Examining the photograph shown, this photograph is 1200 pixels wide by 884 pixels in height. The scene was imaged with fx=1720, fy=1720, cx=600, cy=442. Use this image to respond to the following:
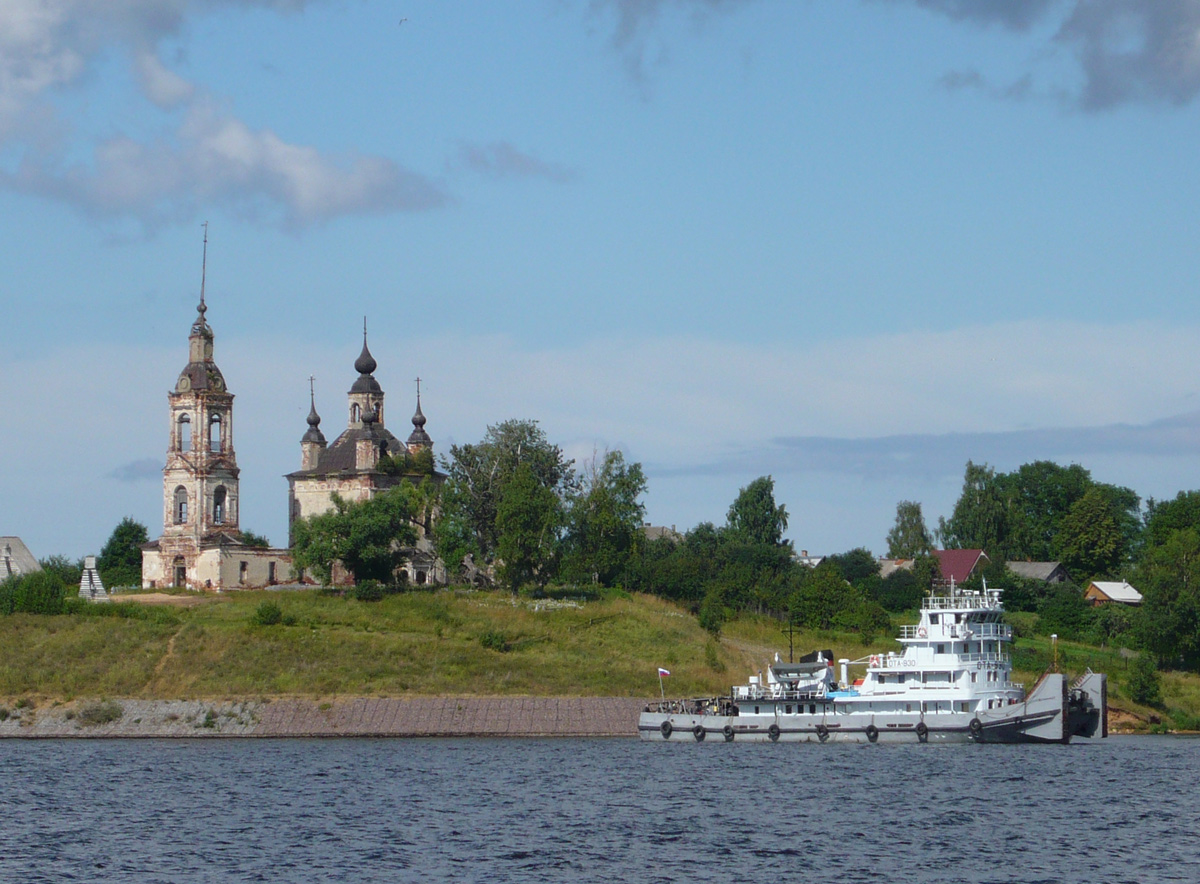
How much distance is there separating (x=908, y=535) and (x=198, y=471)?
271ft

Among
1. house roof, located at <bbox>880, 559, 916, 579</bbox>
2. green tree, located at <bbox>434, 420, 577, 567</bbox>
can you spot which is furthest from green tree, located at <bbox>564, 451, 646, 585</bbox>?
house roof, located at <bbox>880, 559, 916, 579</bbox>

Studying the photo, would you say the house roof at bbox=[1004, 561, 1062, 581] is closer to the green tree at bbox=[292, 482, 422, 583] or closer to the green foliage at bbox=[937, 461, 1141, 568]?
the green foliage at bbox=[937, 461, 1141, 568]

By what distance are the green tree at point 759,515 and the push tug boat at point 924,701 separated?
86.6 metres

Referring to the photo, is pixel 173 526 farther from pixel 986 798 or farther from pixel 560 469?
pixel 986 798

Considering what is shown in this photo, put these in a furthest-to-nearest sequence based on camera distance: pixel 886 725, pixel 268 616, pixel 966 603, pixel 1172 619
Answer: pixel 1172 619, pixel 268 616, pixel 966 603, pixel 886 725

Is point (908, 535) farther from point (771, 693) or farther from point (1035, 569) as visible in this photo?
point (771, 693)

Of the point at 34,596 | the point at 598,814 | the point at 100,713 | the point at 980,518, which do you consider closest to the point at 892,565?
the point at 980,518

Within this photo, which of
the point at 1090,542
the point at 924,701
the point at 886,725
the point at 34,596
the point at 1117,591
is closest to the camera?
the point at 924,701

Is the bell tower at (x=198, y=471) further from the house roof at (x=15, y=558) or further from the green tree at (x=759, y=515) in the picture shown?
the green tree at (x=759, y=515)

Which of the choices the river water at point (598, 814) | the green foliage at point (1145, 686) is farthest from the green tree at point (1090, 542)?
the river water at point (598, 814)

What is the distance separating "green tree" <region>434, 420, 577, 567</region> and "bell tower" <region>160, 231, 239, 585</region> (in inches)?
597

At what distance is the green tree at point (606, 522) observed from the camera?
12194cm

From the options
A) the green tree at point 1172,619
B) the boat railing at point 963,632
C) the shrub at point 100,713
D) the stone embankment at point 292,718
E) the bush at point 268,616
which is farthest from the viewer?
the green tree at point 1172,619

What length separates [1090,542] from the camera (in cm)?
16262
